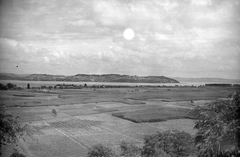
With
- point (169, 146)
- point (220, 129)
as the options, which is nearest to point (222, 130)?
point (220, 129)

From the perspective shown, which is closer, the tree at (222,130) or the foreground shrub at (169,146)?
the tree at (222,130)

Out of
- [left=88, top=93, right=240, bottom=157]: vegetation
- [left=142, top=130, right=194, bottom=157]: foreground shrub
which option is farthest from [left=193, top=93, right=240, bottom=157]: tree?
[left=142, top=130, right=194, bottom=157]: foreground shrub

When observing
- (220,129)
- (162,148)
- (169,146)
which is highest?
(220,129)

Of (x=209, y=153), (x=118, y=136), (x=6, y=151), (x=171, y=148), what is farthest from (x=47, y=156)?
(x=209, y=153)

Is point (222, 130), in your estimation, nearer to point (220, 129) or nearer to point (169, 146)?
point (220, 129)

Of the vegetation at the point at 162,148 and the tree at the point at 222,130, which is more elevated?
the tree at the point at 222,130

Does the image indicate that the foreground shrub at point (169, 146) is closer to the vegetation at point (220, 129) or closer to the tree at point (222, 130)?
the vegetation at point (220, 129)

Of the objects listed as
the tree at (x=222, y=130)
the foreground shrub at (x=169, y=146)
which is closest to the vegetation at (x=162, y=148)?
the foreground shrub at (x=169, y=146)
